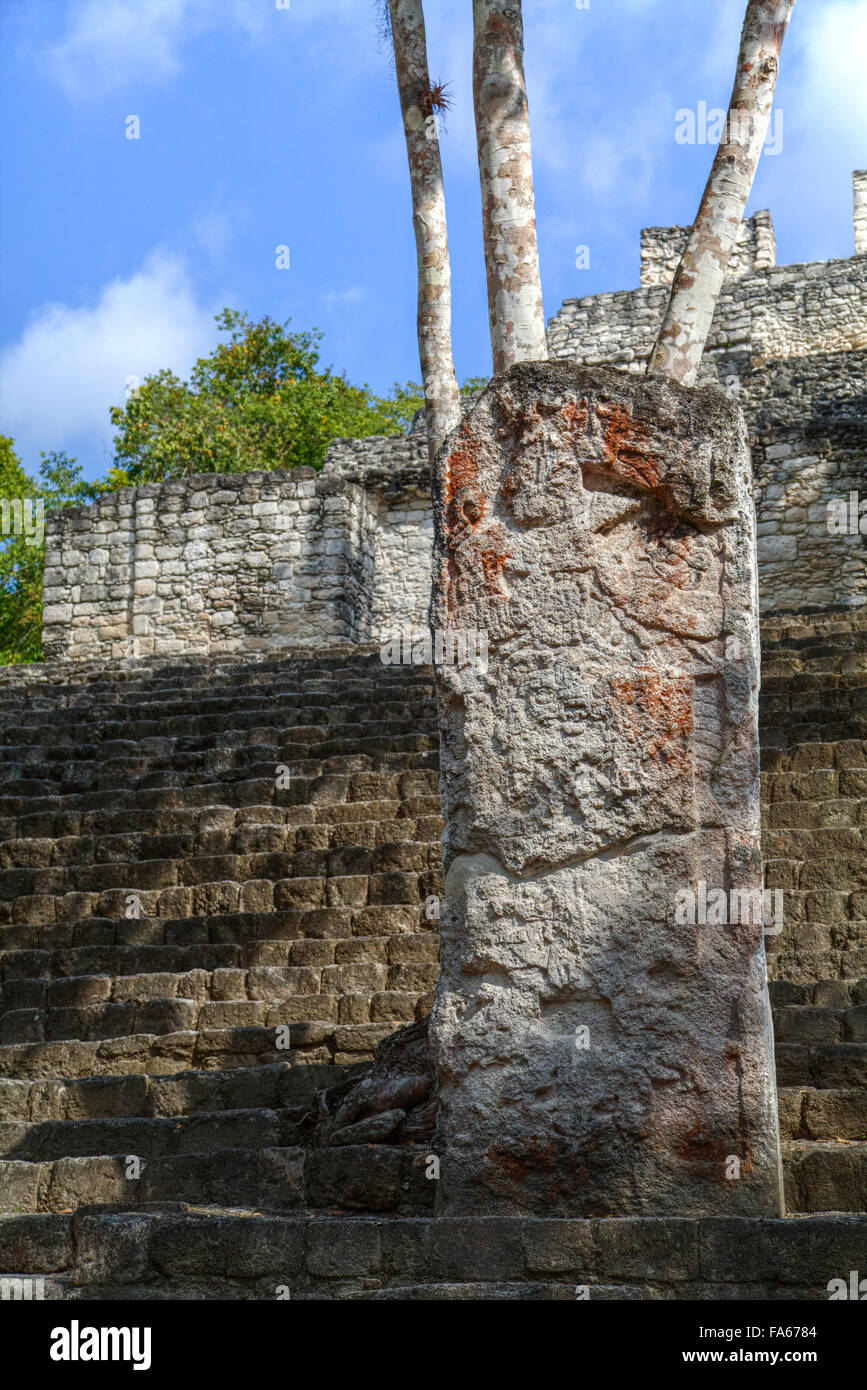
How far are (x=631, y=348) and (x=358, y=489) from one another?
9054 mm

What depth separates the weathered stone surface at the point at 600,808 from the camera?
11.6 ft

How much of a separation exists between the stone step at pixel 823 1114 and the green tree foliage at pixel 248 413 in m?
24.7

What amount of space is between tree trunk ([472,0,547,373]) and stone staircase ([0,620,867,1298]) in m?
2.30

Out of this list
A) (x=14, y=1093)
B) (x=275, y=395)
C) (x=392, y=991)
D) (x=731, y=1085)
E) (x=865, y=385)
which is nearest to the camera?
(x=731, y=1085)

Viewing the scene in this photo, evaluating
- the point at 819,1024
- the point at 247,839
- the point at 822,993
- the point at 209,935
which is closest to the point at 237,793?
the point at 247,839

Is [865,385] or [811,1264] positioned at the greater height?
[865,385]

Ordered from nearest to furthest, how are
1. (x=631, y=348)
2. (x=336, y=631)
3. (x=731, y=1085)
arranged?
(x=731, y=1085)
(x=336, y=631)
(x=631, y=348)

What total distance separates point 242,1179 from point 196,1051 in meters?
1.64

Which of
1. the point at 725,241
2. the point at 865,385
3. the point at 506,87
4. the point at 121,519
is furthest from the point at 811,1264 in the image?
the point at 865,385

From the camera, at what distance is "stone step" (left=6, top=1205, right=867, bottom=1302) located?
3.12 metres

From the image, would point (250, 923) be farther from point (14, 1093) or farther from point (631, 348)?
point (631, 348)

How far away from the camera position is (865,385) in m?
18.5

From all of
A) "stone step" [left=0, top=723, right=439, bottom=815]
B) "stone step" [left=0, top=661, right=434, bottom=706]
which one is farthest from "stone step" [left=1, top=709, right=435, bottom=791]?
"stone step" [left=0, top=661, right=434, bottom=706]

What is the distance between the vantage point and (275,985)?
20.3 feet
